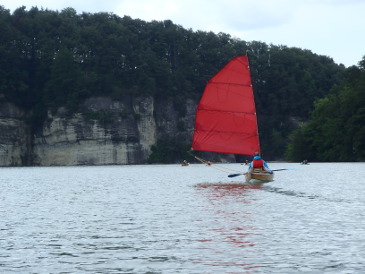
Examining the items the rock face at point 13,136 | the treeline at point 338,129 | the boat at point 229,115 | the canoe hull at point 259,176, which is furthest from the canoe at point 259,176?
the rock face at point 13,136

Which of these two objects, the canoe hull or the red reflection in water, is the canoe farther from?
the red reflection in water

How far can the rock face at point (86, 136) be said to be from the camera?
6407 inches

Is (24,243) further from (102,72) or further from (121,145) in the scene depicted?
(102,72)

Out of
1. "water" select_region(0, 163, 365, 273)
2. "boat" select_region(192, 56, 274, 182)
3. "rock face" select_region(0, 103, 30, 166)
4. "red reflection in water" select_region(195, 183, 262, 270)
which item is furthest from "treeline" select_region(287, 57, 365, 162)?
"red reflection in water" select_region(195, 183, 262, 270)

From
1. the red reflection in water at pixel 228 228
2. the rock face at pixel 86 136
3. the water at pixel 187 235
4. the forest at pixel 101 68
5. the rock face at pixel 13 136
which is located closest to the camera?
the water at pixel 187 235

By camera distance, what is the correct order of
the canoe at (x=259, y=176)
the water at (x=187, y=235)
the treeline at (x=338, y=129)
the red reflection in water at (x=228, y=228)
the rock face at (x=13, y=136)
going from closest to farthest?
the water at (x=187, y=235) < the red reflection in water at (x=228, y=228) < the canoe at (x=259, y=176) < the treeline at (x=338, y=129) < the rock face at (x=13, y=136)

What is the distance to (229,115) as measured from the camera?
60469 mm

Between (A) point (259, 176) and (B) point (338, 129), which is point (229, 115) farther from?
(B) point (338, 129)

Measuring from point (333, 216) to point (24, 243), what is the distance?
43.4 feet

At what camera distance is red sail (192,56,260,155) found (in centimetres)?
6019

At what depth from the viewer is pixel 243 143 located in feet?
198

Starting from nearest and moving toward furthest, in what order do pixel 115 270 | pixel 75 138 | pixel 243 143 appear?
pixel 115 270 → pixel 243 143 → pixel 75 138

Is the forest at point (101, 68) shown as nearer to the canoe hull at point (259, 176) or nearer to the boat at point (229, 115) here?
the boat at point (229, 115)

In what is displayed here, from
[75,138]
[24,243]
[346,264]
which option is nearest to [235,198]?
[24,243]
